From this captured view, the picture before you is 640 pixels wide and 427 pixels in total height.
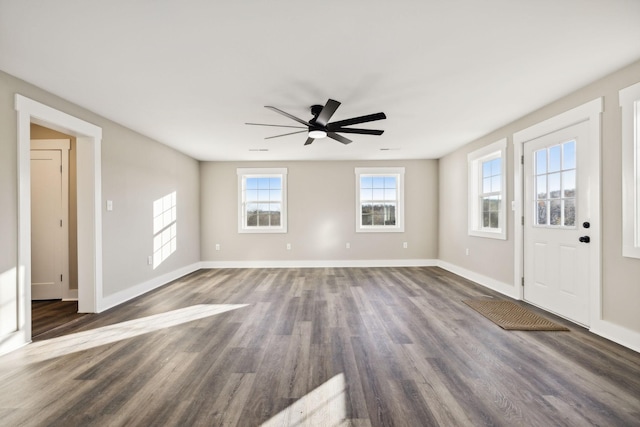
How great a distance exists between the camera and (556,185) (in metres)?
3.44

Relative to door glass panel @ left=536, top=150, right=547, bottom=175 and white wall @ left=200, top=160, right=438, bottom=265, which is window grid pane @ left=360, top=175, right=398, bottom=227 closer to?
white wall @ left=200, top=160, right=438, bottom=265

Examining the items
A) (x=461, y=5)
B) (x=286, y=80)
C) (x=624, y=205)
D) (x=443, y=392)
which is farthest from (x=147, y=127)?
(x=624, y=205)

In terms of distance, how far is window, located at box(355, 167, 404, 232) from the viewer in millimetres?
6773

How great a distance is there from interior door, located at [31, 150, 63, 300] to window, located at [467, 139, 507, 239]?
6374 millimetres

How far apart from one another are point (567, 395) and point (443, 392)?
2.54 ft

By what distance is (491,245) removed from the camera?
4688 millimetres

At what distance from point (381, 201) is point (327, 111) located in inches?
165

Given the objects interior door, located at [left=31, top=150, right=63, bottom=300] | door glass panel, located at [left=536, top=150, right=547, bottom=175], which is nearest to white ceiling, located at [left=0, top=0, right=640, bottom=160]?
door glass panel, located at [left=536, top=150, right=547, bottom=175]

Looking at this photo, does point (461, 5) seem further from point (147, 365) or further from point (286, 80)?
point (147, 365)

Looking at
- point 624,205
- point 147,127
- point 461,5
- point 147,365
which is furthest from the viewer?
point 147,127

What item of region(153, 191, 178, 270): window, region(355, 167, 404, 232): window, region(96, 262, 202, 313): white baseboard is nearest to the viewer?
region(96, 262, 202, 313): white baseboard

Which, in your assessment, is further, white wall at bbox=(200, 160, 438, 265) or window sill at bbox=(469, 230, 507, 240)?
white wall at bbox=(200, 160, 438, 265)

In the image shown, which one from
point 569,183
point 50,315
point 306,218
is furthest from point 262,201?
point 569,183

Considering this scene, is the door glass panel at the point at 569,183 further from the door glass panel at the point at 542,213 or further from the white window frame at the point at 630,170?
the white window frame at the point at 630,170
